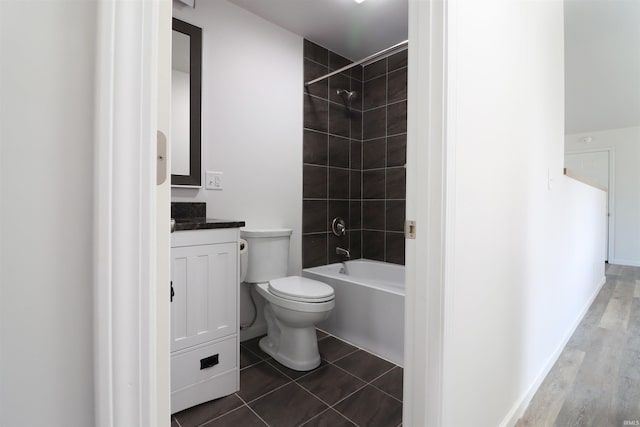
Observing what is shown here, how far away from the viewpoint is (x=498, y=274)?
124cm

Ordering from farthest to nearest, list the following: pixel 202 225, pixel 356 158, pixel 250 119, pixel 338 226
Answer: pixel 356 158 → pixel 338 226 → pixel 250 119 → pixel 202 225

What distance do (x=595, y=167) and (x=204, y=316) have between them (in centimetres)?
699

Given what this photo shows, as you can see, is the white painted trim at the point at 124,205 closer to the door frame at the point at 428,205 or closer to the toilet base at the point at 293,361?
the door frame at the point at 428,205

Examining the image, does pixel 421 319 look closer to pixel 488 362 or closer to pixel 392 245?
pixel 488 362

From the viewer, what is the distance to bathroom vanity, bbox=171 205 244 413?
4.75ft

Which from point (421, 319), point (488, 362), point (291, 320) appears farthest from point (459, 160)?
point (291, 320)

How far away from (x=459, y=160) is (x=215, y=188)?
1.63 metres

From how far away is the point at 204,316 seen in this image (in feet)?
5.04

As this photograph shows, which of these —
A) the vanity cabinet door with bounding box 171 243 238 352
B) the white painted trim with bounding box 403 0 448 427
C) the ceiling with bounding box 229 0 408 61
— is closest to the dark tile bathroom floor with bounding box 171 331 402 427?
the vanity cabinet door with bounding box 171 243 238 352

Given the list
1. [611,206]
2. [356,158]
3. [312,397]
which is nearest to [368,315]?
[312,397]

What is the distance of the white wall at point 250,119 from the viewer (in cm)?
210

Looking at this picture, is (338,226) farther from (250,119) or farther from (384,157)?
(250,119)

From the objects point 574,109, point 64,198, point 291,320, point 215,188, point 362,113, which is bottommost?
point 291,320

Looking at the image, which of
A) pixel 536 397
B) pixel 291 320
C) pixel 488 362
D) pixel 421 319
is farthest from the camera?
pixel 291 320
